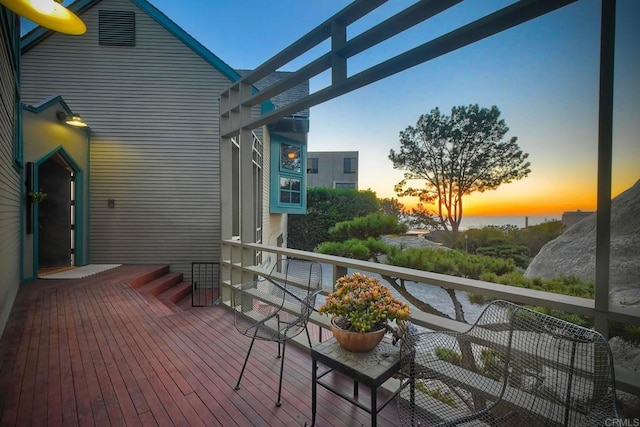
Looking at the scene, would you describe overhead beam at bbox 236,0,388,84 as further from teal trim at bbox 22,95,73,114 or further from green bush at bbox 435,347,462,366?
teal trim at bbox 22,95,73,114

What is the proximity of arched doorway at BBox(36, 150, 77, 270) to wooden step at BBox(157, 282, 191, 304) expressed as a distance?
2.50m

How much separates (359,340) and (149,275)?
5617 mm

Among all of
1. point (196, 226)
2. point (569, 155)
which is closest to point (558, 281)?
point (569, 155)

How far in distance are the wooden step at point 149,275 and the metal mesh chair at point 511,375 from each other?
5.37 meters

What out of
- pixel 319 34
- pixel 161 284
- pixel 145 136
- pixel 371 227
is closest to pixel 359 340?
pixel 319 34

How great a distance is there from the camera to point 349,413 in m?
2.06

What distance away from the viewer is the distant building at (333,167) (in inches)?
886

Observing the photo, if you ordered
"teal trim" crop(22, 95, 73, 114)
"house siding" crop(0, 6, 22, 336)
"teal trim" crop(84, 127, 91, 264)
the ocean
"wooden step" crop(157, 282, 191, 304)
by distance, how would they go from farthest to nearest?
1. "teal trim" crop(84, 127, 91, 264)
2. "wooden step" crop(157, 282, 191, 304)
3. "teal trim" crop(22, 95, 73, 114)
4. the ocean
5. "house siding" crop(0, 6, 22, 336)

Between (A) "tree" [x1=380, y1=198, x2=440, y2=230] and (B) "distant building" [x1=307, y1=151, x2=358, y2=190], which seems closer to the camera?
(A) "tree" [x1=380, y1=198, x2=440, y2=230]

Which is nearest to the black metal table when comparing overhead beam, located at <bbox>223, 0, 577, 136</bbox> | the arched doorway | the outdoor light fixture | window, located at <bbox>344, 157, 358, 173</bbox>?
overhead beam, located at <bbox>223, 0, 577, 136</bbox>

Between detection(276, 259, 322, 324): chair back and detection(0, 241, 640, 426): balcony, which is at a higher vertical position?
detection(276, 259, 322, 324): chair back

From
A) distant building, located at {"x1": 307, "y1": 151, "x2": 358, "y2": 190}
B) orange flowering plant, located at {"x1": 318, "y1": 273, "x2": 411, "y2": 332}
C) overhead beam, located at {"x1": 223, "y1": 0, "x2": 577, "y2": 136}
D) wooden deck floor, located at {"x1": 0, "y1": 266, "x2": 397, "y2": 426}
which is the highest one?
distant building, located at {"x1": 307, "y1": 151, "x2": 358, "y2": 190}

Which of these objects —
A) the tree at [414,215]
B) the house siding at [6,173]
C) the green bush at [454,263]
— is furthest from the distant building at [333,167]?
the house siding at [6,173]

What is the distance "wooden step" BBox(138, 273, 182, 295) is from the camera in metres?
5.44
